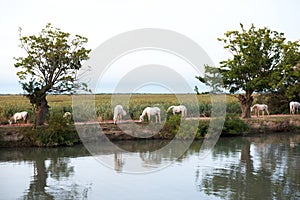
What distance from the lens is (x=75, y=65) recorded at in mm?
16328

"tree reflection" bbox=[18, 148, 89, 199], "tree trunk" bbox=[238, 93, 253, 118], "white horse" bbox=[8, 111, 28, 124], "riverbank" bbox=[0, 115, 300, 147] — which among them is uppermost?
"tree trunk" bbox=[238, 93, 253, 118]

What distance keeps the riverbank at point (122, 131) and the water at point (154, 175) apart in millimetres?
574

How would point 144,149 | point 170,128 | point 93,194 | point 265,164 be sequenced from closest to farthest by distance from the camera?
point 93,194, point 265,164, point 144,149, point 170,128

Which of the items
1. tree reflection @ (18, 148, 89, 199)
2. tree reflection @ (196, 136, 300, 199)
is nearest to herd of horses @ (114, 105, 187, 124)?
tree reflection @ (18, 148, 89, 199)

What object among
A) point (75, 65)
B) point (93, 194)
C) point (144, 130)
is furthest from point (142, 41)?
point (93, 194)

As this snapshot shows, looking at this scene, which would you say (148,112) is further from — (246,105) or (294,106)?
(294,106)

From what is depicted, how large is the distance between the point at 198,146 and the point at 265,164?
4.36m

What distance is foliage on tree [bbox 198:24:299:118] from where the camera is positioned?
66.5 feet

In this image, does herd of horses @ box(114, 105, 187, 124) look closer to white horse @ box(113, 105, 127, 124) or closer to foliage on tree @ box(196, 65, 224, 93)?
white horse @ box(113, 105, 127, 124)

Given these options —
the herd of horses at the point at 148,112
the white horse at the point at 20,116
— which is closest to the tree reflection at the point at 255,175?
the herd of horses at the point at 148,112

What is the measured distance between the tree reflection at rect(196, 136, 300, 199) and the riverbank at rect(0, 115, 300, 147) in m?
2.83

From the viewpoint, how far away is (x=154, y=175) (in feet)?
34.2

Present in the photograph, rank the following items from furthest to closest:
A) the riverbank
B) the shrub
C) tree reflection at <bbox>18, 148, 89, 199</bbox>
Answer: the shrub < the riverbank < tree reflection at <bbox>18, 148, 89, 199</bbox>

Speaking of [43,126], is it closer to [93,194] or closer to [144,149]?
[144,149]
